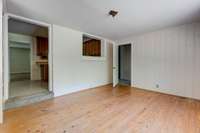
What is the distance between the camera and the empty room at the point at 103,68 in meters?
2.16

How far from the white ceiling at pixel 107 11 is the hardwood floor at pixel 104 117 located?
85.7 inches

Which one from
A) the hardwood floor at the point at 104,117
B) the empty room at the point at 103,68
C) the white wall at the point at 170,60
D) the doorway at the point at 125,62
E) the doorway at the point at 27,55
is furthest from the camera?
the doorway at the point at 125,62

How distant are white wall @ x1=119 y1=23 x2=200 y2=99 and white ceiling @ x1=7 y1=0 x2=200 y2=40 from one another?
1.41ft

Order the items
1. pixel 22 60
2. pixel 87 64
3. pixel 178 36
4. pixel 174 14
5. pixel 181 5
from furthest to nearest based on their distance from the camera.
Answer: pixel 22 60, pixel 87 64, pixel 178 36, pixel 174 14, pixel 181 5

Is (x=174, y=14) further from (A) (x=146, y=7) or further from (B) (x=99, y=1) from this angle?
(B) (x=99, y=1)

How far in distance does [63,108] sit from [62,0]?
2303 millimetres

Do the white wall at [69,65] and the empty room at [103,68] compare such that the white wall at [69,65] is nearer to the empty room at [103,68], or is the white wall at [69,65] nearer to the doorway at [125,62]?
the empty room at [103,68]

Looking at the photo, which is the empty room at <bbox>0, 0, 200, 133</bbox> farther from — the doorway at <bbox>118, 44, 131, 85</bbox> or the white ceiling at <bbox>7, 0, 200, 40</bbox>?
the doorway at <bbox>118, 44, 131, 85</bbox>

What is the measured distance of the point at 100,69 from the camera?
17.0 ft

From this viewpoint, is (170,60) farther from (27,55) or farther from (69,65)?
(27,55)

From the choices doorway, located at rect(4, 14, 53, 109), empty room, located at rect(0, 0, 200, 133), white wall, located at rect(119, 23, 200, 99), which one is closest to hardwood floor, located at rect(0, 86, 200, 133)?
empty room, located at rect(0, 0, 200, 133)

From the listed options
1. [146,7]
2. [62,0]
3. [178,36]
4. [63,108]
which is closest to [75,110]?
[63,108]

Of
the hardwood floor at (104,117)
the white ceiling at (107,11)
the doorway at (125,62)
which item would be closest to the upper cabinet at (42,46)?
the white ceiling at (107,11)

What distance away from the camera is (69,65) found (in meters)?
3.90
